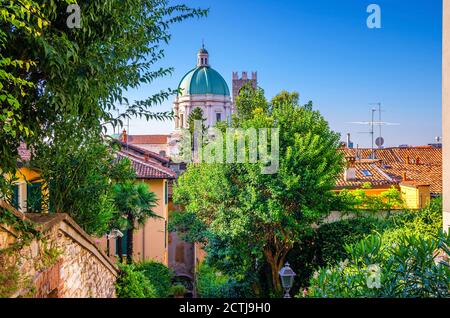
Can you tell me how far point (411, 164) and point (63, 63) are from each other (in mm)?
12776

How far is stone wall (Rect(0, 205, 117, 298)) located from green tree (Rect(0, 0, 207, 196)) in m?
0.53

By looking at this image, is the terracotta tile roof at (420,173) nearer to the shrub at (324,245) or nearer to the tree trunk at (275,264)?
the shrub at (324,245)

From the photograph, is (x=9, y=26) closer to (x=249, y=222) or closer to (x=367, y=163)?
(x=249, y=222)

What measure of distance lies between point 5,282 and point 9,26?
155 cm

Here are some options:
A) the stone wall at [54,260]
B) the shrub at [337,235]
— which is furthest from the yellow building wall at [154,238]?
the stone wall at [54,260]

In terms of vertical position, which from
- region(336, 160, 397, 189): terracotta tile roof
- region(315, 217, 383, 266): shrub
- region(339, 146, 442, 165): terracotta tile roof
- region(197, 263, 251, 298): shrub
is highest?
region(339, 146, 442, 165): terracotta tile roof

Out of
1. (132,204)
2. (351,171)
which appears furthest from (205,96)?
(351,171)

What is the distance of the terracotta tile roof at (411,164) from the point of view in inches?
462

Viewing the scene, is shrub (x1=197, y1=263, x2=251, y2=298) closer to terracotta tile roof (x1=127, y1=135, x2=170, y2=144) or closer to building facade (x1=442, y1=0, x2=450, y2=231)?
terracotta tile roof (x1=127, y1=135, x2=170, y2=144)

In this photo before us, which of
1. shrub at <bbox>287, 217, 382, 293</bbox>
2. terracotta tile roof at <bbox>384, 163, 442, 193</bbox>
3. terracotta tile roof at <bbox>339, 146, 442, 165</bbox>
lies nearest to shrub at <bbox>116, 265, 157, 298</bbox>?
shrub at <bbox>287, 217, 382, 293</bbox>

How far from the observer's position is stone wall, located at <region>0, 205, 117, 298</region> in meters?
2.51

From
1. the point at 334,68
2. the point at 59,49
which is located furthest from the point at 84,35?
the point at 334,68

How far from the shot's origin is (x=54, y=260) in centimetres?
290

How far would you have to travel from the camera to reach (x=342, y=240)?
1002cm
